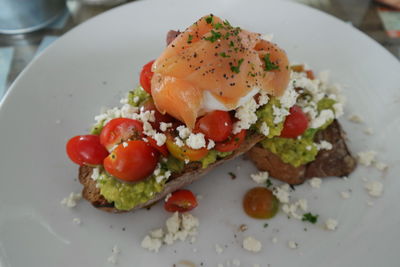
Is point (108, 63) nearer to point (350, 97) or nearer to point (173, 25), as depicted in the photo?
point (173, 25)

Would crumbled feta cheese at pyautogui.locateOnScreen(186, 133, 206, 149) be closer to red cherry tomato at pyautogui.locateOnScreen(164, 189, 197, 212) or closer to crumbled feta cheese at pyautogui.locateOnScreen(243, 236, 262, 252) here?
red cherry tomato at pyautogui.locateOnScreen(164, 189, 197, 212)

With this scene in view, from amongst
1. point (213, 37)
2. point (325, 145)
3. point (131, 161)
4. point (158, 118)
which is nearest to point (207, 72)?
point (213, 37)

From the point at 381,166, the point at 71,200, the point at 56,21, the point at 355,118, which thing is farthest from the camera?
the point at 56,21

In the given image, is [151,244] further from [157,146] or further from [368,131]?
[368,131]

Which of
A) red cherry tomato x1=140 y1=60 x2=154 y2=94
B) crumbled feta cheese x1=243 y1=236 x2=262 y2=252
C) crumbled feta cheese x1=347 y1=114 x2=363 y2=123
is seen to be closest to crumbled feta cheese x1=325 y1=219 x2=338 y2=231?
crumbled feta cheese x1=243 y1=236 x2=262 y2=252

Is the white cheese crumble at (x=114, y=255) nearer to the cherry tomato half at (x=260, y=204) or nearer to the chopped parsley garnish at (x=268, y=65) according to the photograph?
the cherry tomato half at (x=260, y=204)

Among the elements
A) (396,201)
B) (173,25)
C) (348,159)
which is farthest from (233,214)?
(173,25)
